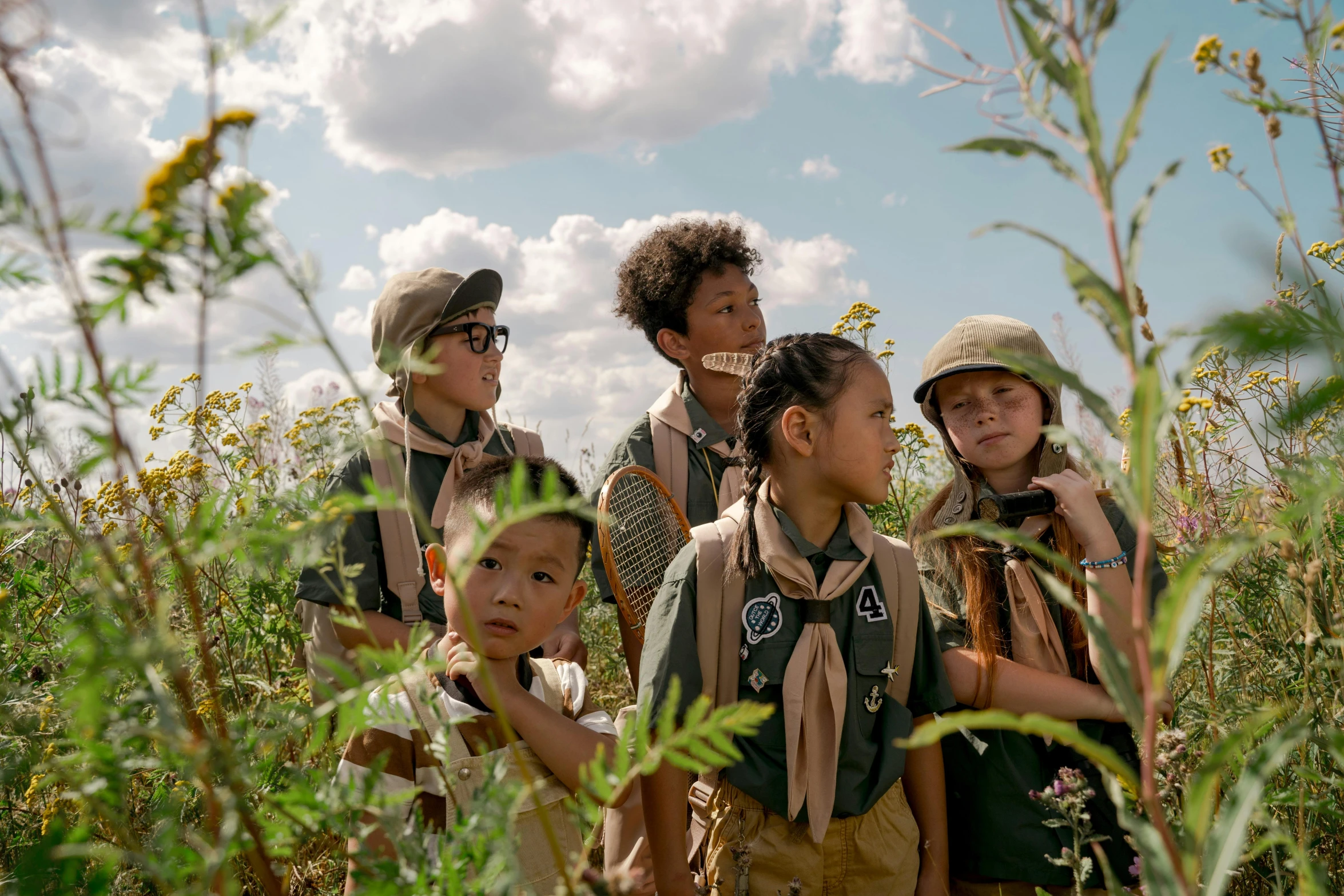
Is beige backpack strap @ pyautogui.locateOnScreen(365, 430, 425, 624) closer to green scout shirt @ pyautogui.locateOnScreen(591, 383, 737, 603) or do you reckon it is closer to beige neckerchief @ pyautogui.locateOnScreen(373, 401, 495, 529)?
beige neckerchief @ pyautogui.locateOnScreen(373, 401, 495, 529)

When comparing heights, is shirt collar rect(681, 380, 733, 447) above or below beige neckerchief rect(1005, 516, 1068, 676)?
above

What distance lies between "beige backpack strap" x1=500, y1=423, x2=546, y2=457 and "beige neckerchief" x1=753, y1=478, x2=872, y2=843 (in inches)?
58.9

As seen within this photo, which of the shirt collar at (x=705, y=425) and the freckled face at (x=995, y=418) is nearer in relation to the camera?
the freckled face at (x=995, y=418)

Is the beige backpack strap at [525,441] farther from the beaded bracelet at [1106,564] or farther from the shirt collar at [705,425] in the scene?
the beaded bracelet at [1106,564]

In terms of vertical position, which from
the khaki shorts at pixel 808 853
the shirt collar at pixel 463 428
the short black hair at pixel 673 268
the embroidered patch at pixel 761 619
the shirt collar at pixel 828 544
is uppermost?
the short black hair at pixel 673 268

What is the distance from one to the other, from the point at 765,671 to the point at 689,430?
1.57 meters

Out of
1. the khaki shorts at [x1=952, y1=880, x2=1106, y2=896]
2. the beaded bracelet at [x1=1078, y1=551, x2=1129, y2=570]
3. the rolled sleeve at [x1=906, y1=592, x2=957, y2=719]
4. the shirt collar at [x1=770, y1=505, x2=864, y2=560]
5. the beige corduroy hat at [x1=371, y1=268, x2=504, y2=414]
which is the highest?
the beige corduroy hat at [x1=371, y1=268, x2=504, y2=414]

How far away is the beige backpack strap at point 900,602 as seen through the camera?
269cm

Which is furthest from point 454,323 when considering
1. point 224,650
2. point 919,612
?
point 919,612

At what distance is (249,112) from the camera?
716 millimetres

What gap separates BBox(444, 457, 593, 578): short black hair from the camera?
244 cm

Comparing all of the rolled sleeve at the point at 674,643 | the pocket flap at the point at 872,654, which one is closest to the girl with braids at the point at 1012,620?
the pocket flap at the point at 872,654

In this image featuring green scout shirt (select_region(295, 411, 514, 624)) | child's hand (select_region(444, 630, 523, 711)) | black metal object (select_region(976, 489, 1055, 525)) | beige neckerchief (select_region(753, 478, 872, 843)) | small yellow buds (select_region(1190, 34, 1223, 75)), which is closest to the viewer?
small yellow buds (select_region(1190, 34, 1223, 75))

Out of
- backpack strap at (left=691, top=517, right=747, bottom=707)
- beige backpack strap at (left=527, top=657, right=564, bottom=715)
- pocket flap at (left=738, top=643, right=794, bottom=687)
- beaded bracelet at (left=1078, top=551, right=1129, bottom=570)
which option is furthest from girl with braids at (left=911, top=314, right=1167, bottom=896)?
beige backpack strap at (left=527, top=657, right=564, bottom=715)
